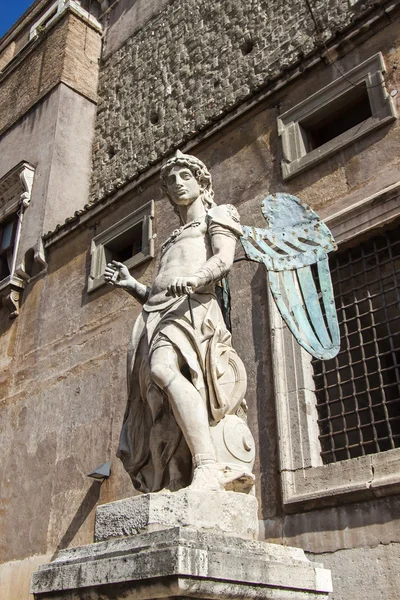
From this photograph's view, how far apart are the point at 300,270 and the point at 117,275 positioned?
4.29 feet

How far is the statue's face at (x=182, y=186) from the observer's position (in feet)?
15.4

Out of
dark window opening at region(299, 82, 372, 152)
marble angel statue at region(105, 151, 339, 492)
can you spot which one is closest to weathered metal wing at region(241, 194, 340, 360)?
marble angel statue at region(105, 151, 339, 492)

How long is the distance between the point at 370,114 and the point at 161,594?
21.2ft

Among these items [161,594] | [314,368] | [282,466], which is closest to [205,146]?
[314,368]

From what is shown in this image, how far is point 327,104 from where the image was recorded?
7805 mm

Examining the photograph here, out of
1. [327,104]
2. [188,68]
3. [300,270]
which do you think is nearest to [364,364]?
[300,270]

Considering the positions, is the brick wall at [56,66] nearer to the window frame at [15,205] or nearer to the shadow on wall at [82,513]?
the window frame at [15,205]

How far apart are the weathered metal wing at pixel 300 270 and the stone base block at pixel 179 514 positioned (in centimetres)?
123

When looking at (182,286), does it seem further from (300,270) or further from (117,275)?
(300,270)

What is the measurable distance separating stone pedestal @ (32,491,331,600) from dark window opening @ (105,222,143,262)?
271 inches

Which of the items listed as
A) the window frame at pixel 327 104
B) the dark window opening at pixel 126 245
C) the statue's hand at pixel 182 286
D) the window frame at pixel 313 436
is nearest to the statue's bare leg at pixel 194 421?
the statue's hand at pixel 182 286

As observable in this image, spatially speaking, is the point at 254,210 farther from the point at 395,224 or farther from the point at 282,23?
the point at 282,23

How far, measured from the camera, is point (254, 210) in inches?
316

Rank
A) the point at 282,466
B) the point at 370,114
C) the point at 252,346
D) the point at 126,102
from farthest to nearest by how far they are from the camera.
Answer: the point at 126,102 → the point at 370,114 → the point at 252,346 → the point at 282,466
